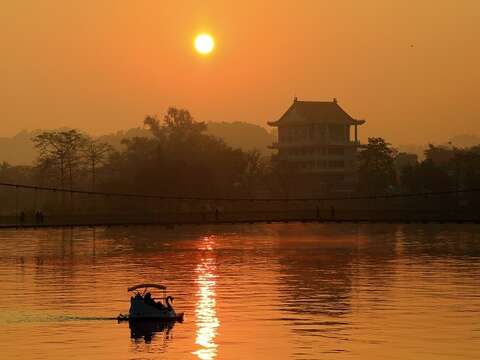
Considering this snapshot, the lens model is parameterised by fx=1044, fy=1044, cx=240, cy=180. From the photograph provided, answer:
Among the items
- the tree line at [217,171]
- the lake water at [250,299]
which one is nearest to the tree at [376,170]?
the tree line at [217,171]

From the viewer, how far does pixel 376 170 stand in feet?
565

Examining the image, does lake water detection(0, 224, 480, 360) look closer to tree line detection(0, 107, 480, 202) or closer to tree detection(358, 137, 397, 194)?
tree line detection(0, 107, 480, 202)

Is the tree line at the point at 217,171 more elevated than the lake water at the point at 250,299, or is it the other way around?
the tree line at the point at 217,171

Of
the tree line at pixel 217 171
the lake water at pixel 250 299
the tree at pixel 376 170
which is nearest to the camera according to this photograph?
the lake water at pixel 250 299

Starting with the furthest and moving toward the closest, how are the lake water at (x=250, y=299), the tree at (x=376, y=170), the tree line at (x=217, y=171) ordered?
1. the tree at (x=376, y=170)
2. the tree line at (x=217, y=171)
3. the lake water at (x=250, y=299)

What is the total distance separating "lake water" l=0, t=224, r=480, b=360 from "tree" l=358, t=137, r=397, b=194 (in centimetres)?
4775

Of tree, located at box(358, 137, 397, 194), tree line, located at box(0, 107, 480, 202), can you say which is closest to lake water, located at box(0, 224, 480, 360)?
tree line, located at box(0, 107, 480, 202)

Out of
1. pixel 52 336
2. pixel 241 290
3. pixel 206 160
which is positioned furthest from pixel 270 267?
Answer: pixel 206 160

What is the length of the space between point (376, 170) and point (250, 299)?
11392 cm

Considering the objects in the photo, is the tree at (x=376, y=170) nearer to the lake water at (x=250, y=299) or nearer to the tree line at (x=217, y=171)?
the tree line at (x=217, y=171)

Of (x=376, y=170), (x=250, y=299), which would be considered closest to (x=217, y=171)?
(x=376, y=170)

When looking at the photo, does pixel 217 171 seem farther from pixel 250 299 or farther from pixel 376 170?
pixel 250 299

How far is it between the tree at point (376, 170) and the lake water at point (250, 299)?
4775cm

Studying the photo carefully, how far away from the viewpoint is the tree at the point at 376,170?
16988cm
